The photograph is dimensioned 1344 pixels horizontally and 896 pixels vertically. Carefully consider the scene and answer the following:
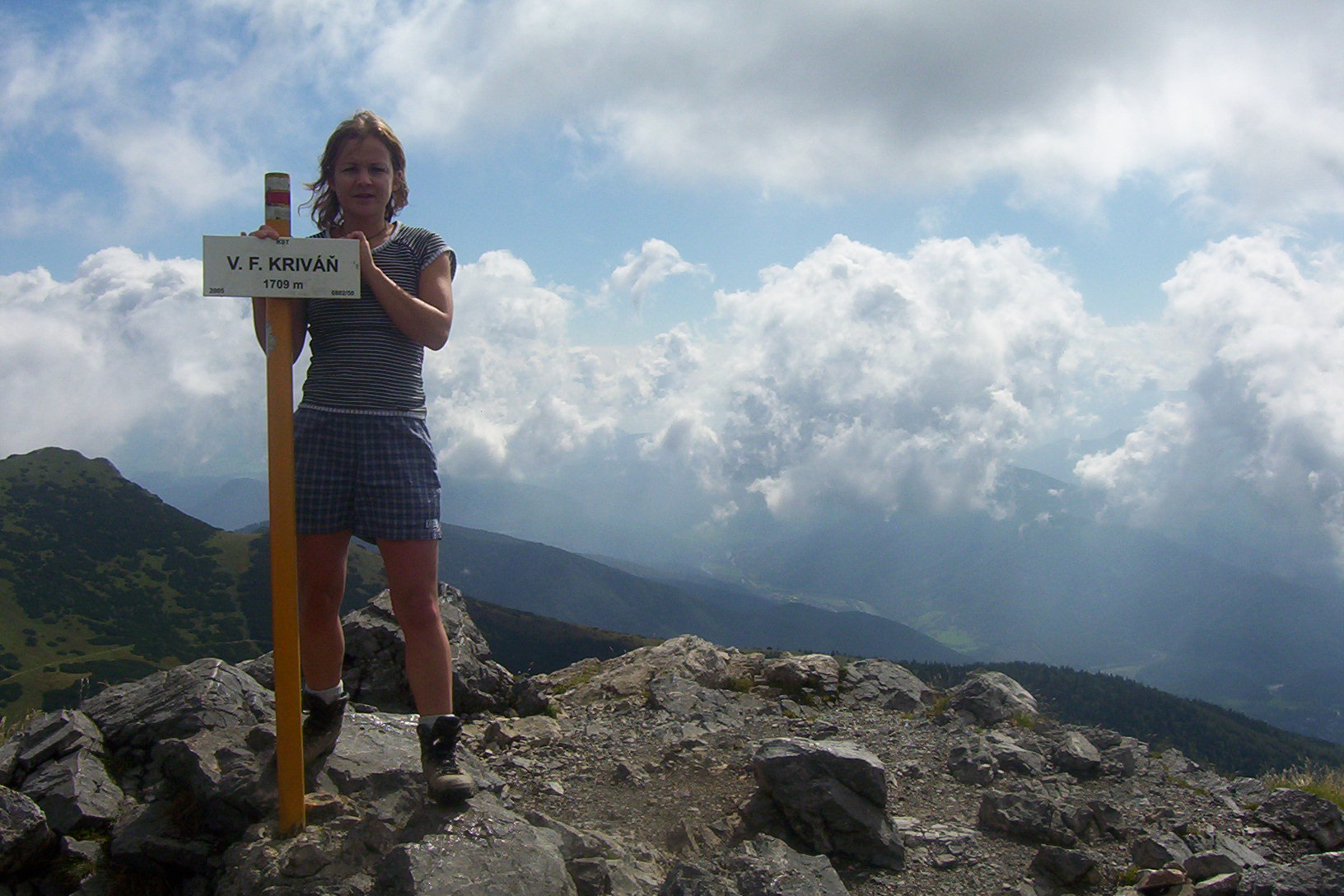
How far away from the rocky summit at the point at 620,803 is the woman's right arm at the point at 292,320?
284cm

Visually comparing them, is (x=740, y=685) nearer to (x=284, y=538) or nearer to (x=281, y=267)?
(x=284, y=538)

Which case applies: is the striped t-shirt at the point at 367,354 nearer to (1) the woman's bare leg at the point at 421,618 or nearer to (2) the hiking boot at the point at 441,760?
(1) the woman's bare leg at the point at 421,618

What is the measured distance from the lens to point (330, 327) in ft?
15.2

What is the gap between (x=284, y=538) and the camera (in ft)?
14.2

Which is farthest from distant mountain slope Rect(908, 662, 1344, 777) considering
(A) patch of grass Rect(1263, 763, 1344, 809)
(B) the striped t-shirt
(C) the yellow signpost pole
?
(B) the striped t-shirt

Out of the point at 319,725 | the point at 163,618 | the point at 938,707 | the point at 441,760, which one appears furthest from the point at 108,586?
the point at 441,760

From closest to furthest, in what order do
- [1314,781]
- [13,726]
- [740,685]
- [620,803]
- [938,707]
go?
[620,803] < [13,726] < [1314,781] < [938,707] < [740,685]

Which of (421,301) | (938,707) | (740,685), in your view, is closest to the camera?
(421,301)

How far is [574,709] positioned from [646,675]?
1771mm

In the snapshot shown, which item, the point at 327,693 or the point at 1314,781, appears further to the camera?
the point at 1314,781

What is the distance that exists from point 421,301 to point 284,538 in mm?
1568

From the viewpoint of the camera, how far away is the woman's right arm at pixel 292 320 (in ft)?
14.8

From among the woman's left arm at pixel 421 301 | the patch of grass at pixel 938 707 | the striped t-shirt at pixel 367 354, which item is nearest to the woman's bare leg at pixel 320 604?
the striped t-shirt at pixel 367 354

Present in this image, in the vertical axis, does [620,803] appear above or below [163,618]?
above
